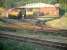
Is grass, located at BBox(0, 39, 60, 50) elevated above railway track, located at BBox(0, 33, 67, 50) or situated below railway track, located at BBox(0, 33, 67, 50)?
below

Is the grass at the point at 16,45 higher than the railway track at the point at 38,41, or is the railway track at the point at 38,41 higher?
the railway track at the point at 38,41

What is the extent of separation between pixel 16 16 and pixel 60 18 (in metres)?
0.79

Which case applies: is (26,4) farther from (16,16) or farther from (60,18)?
(60,18)

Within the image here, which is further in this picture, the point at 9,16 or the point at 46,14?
the point at 9,16

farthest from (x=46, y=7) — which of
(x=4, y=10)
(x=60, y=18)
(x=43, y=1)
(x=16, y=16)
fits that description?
(x=4, y=10)

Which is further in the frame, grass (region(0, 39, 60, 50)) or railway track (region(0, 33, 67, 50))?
grass (region(0, 39, 60, 50))

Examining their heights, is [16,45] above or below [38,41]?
below

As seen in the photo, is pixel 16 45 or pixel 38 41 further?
pixel 16 45

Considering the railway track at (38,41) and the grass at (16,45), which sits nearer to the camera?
the railway track at (38,41)

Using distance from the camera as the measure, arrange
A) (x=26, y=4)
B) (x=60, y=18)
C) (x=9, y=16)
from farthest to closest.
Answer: (x=9, y=16)
(x=26, y=4)
(x=60, y=18)

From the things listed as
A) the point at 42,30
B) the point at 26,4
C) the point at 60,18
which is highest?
the point at 26,4

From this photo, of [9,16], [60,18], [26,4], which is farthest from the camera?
[9,16]

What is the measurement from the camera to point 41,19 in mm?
2967

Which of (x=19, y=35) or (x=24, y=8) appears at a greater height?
(x=24, y=8)
